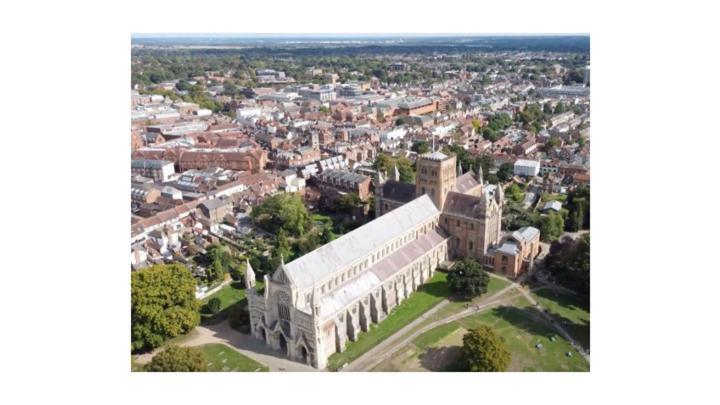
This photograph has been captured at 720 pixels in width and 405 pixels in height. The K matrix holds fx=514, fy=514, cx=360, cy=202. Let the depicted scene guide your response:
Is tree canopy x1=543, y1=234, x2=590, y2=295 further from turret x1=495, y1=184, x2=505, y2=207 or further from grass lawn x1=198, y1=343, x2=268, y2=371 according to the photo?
grass lawn x1=198, y1=343, x2=268, y2=371

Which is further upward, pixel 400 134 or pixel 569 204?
pixel 400 134

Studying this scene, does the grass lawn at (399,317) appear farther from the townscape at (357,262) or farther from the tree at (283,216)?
the tree at (283,216)

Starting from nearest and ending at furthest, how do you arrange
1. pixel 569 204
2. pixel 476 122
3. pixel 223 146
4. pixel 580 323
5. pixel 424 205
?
1. pixel 580 323
2. pixel 424 205
3. pixel 569 204
4. pixel 223 146
5. pixel 476 122

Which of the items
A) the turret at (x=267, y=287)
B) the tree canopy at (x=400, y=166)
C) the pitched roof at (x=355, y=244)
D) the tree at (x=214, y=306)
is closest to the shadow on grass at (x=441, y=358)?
the pitched roof at (x=355, y=244)

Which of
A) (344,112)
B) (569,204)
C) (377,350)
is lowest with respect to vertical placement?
(377,350)

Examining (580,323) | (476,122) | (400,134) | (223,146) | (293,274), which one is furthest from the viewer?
(476,122)

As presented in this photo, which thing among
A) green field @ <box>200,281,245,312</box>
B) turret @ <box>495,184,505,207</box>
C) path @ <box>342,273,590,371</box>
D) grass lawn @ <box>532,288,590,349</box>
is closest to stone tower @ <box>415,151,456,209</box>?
turret @ <box>495,184,505,207</box>

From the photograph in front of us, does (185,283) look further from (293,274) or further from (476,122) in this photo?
(476,122)

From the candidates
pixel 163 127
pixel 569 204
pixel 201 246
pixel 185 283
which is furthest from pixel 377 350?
pixel 163 127
